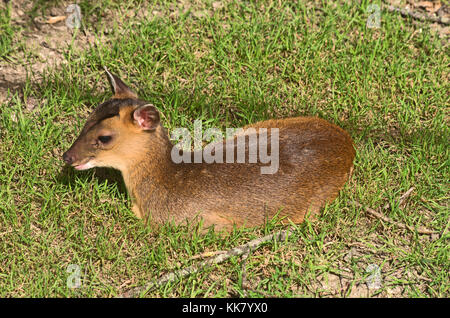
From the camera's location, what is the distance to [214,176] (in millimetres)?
4762

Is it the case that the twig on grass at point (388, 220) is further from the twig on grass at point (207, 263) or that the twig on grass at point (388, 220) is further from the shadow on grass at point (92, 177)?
the shadow on grass at point (92, 177)

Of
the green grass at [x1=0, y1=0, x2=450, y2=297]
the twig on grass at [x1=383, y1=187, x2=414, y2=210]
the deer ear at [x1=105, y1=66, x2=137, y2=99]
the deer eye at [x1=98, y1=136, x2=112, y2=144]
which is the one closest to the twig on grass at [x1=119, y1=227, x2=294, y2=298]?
the green grass at [x1=0, y1=0, x2=450, y2=297]

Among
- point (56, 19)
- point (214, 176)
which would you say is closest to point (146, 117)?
point (214, 176)

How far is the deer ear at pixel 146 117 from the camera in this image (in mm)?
4590

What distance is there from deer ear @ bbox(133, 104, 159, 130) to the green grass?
0.70 meters

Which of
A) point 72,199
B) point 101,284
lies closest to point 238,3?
point 72,199

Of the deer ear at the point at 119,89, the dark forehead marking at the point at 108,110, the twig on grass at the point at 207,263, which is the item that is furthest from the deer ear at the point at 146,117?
the twig on grass at the point at 207,263

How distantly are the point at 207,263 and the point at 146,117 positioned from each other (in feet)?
3.82

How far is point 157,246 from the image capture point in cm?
475

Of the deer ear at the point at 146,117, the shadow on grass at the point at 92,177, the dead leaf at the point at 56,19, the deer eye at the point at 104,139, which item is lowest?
the shadow on grass at the point at 92,177

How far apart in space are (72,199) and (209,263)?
125 cm

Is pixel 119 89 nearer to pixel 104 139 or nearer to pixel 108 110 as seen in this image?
pixel 108 110

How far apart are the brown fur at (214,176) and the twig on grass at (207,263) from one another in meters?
0.14

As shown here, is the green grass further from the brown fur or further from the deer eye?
the deer eye
